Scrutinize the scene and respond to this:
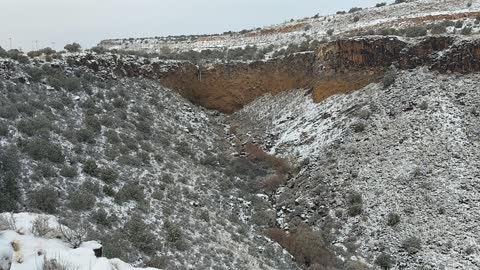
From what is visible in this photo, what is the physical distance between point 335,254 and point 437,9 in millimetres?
21583

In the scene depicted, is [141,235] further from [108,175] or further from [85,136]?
[85,136]

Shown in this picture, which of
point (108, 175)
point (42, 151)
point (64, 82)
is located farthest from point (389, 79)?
point (42, 151)

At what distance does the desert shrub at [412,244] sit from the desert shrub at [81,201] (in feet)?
35.9

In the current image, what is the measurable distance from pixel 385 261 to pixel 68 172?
11.6 meters

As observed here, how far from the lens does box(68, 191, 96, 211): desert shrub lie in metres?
14.7

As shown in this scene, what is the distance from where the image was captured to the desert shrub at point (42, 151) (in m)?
16.4

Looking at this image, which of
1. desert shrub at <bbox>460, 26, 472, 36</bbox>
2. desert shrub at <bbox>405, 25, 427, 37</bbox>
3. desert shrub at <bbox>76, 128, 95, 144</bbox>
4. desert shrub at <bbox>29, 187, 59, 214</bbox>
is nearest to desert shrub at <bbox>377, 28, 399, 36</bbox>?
desert shrub at <bbox>405, 25, 427, 37</bbox>

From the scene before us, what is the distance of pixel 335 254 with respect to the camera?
17.2m

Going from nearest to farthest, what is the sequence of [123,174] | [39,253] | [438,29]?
[39,253] < [123,174] < [438,29]

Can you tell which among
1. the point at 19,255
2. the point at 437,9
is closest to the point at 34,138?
the point at 19,255

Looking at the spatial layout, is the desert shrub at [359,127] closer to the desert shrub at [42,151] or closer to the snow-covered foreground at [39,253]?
the desert shrub at [42,151]

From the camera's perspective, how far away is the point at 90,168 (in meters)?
17.1

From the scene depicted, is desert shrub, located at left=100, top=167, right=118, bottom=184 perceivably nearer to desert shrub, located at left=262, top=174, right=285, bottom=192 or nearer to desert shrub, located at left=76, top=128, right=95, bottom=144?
desert shrub, located at left=76, top=128, right=95, bottom=144

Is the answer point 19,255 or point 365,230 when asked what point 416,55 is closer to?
point 365,230
